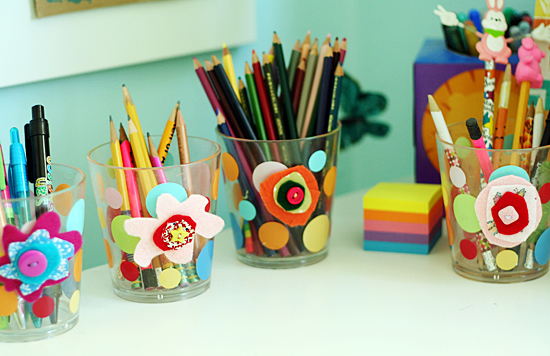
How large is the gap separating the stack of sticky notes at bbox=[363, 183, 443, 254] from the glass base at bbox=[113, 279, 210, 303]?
0.17 meters

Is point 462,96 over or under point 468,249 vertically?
over

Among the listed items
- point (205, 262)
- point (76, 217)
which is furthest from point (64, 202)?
point (205, 262)

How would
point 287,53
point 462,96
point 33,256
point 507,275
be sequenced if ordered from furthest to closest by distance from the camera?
1. point 287,53
2. point 462,96
3. point 507,275
4. point 33,256

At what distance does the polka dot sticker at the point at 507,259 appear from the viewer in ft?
1.63

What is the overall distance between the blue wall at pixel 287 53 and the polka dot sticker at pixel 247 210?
15 centimetres

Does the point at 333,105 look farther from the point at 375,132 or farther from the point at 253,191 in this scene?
the point at 375,132

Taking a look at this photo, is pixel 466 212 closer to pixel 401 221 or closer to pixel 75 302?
pixel 401 221

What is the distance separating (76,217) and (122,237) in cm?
5

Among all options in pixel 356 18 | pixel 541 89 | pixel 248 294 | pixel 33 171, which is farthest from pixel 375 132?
pixel 33 171

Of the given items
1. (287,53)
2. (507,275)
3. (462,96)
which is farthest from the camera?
(287,53)

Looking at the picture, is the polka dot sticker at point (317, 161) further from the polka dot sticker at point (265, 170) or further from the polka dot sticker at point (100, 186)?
the polka dot sticker at point (100, 186)

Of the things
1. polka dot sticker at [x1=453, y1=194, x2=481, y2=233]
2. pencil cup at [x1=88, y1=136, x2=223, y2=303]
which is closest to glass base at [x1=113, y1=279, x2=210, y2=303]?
pencil cup at [x1=88, y1=136, x2=223, y2=303]

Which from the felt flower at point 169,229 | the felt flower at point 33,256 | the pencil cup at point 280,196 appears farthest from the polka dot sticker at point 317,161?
the felt flower at point 33,256

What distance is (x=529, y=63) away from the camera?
54 centimetres
